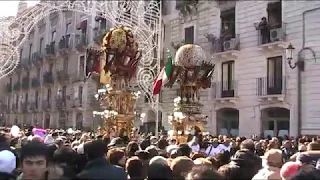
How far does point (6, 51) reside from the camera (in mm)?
17812

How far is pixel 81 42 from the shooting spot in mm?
39969

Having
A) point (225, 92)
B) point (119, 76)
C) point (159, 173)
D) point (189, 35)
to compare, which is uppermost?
point (189, 35)

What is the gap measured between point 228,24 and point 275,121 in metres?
6.20

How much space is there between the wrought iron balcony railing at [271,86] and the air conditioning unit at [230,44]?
249 cm

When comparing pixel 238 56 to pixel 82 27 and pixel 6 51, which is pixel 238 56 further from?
pixel 82 27

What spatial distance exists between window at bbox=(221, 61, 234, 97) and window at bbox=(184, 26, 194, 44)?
3473mm

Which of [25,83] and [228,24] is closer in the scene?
[228,24]

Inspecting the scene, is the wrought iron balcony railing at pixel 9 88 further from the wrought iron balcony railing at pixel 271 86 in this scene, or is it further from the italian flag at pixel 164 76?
the italian flag at pixel 164 76

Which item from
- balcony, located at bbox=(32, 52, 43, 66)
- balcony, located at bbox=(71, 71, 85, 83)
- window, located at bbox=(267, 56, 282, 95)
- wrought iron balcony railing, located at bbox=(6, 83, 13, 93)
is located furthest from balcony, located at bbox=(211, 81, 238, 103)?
wrought iron balcony railing, located at bbox=(6, 83, 13, 93)

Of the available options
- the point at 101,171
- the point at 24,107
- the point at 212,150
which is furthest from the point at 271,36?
the point at 24,107

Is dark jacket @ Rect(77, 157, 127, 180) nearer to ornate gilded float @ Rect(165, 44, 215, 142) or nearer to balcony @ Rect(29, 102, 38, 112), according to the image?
ornate gilded float @ Rect(165, 44, 215, 142)

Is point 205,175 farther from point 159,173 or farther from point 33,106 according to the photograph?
point 33,106

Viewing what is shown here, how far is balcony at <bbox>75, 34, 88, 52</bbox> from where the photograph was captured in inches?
1553

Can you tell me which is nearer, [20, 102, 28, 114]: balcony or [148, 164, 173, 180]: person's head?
[148, 164, 173, 180]: person's head
